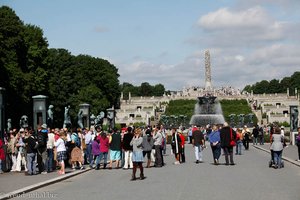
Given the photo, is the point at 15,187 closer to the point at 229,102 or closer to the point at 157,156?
the point at 157,156

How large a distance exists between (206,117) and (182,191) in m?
61.5

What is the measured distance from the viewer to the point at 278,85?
593 feet

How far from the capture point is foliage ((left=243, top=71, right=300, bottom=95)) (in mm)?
168625

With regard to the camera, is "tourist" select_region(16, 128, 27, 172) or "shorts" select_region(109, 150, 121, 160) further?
"shorts" select_region(109, 150, 121, 160)

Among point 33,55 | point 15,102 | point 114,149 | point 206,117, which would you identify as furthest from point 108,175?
point 206,117

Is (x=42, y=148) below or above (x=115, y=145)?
above

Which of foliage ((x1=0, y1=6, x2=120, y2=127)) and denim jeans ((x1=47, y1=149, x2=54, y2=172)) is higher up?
foliage ((x1=0, y1=6, x2=120, y2=127))

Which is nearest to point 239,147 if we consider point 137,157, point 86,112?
point 86,112

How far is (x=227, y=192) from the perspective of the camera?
14852 mm

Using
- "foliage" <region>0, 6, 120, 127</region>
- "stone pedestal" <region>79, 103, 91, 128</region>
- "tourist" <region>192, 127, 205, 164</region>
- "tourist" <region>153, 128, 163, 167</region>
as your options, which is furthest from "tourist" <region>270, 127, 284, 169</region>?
"foliage" <region>0, 6, 120, 127</region>

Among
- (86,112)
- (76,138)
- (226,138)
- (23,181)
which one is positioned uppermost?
(86,112)

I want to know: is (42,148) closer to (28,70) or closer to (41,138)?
(41,138)

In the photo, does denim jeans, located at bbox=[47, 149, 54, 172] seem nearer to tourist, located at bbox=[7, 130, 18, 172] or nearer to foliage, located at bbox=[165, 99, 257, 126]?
tourist, located at bbox=[7, 130, 18, 172]

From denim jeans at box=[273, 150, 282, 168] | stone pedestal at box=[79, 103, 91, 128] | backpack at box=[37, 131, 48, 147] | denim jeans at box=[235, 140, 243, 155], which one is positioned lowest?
denim jeans at box=[235, 140, 243, 155]
